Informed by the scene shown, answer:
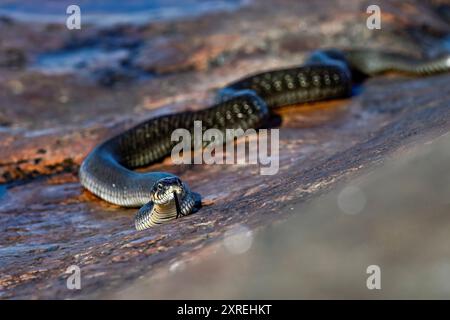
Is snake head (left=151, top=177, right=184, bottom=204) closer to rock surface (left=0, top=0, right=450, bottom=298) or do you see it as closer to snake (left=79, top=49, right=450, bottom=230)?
snake (left=79, top=49, right=450, bottom=230)

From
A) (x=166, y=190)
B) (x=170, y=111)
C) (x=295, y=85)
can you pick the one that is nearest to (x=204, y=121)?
(x=170, y=111)

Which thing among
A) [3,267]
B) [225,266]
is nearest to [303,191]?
[225,266]

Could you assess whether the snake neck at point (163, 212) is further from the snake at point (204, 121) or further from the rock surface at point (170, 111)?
the rock surface at point (170, 111)

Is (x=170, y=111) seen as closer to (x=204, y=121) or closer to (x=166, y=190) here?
(x=204, y=121)

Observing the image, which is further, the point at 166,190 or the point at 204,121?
the point at 204,121

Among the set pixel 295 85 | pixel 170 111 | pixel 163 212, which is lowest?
pixel 163 212

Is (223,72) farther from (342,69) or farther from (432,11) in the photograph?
(432,11)

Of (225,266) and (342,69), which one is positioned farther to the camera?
(342,69)
